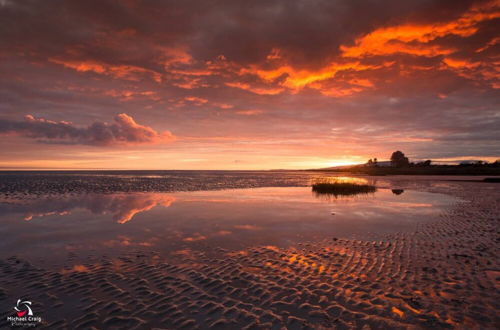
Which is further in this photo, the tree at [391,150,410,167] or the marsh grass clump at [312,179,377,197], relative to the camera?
the tree at [391,150,410,167]

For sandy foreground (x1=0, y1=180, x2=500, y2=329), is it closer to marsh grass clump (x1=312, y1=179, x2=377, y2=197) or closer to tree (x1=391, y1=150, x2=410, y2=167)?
marsh grass clump (x1=312, y1=179, x2=377, y2=197)

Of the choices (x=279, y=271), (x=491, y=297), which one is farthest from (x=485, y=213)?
(x=279, y=271)

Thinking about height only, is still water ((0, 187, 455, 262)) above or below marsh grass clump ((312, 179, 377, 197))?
below

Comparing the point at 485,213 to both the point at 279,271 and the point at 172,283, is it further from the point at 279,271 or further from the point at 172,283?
the point at 172,283

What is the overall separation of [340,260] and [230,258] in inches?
178

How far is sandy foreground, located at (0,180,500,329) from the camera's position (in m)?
5.90

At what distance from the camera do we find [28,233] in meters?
14.4

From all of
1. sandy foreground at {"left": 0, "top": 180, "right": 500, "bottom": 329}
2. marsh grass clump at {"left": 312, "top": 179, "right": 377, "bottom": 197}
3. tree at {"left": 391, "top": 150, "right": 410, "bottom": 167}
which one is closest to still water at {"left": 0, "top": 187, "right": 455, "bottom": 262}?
sandy foreground at {"left": 0, "top": 180, "right": 500, "bottom": 329}

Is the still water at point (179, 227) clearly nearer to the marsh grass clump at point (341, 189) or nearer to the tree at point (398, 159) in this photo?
the marsh grass clump at point (341, 189)

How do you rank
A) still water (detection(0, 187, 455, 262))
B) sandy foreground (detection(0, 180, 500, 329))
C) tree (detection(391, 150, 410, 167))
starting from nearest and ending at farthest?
A: sandy foreground (detection(0, 180, 500, 329)), still water (detection(0, 187, 455, 262)), tree (detection(391, 150, 410, 167))

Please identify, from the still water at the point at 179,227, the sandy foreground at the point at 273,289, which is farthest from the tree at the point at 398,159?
the sandy foreground at the point at 273,289

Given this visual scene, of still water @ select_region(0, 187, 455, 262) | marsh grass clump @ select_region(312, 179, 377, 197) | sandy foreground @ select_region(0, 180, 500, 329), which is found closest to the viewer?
sandy foreground @ select_region(0, 180, 500, 329)

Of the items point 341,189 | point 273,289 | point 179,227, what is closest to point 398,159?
point 341,189

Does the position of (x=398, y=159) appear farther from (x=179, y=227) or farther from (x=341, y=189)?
(x=179, y=227)
